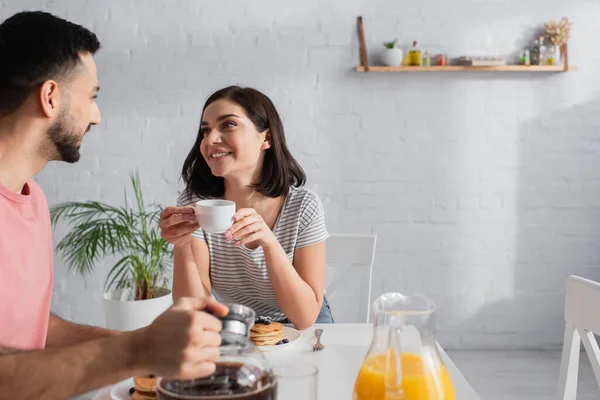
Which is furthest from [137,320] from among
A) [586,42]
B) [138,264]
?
[586,42]

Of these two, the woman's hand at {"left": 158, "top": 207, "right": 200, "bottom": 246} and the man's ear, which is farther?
the woman's hand at {"left": 158, "top": 207, "right": 200, "bottom": 246}

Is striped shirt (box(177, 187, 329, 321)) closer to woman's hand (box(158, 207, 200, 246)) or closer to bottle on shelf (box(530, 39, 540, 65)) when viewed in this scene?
woman's hand (box(158, 207, 200, 246))

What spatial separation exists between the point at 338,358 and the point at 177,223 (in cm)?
51

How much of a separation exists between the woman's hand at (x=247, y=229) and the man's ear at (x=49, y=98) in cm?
45

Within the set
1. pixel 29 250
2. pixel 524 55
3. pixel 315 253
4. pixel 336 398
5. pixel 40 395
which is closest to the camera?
pixel 40 395

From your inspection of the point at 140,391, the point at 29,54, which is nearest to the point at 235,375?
the point at 140,391

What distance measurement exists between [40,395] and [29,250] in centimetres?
49

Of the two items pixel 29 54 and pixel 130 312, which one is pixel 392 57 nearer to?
pixel 130 312

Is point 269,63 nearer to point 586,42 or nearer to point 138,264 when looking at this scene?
point 138,264

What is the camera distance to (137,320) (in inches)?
106

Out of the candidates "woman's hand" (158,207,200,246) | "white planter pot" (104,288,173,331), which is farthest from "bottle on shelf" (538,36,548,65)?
"woman's hand" (158,207,200,246)

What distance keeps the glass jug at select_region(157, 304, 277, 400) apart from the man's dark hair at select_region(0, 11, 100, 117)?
2.31 ft

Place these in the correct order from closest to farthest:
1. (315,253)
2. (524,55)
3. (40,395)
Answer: (40,395) < (315,253) < (524,55)

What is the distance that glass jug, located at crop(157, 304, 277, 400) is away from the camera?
710 mm
